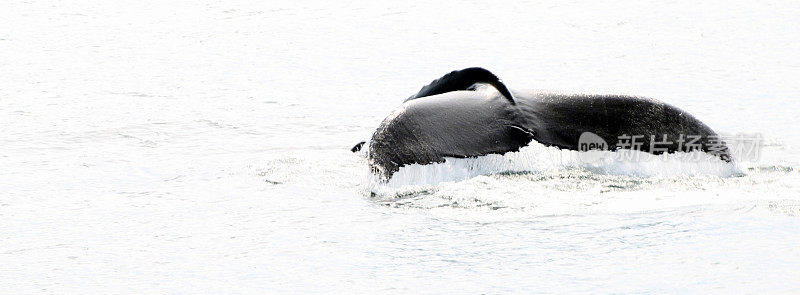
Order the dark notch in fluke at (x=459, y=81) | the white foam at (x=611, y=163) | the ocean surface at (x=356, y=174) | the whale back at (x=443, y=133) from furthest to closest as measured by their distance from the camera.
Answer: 1. the dark notch in fluke at (x=459, y=81)
2. the white foam at (x=611, y=163)
3. the whale back at (x=443, y=133)
4. the ocean surface at (x=356, y=174)

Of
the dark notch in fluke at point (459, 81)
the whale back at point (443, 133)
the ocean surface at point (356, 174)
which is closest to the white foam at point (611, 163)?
the ocean surface at point (356, 174)

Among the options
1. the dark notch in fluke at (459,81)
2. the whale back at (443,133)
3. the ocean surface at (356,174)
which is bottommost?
the ocean surface at (356,174)

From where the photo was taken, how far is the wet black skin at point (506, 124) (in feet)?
19.0

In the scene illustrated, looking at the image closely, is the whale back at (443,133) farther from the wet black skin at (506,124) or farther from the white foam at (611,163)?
the white foam at (611,163)

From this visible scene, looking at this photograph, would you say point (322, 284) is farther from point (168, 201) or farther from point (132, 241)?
point (168, 201)

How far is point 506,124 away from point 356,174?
3.31ft

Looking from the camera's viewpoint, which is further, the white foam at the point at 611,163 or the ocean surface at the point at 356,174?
the white foam at the point at 611,163

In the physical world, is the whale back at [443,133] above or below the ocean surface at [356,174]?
above

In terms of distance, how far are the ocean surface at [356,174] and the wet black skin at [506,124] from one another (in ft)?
0.35

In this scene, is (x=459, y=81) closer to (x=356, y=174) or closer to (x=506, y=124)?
(x=506, y=124)

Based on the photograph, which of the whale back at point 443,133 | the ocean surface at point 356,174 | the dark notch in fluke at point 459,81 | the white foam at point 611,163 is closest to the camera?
the ocean surface at point 356,174

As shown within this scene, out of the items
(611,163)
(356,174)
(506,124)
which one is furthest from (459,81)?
(611,163)

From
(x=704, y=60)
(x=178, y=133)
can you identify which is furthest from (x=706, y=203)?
(x=704, y=60)

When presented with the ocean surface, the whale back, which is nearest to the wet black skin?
the whale back
